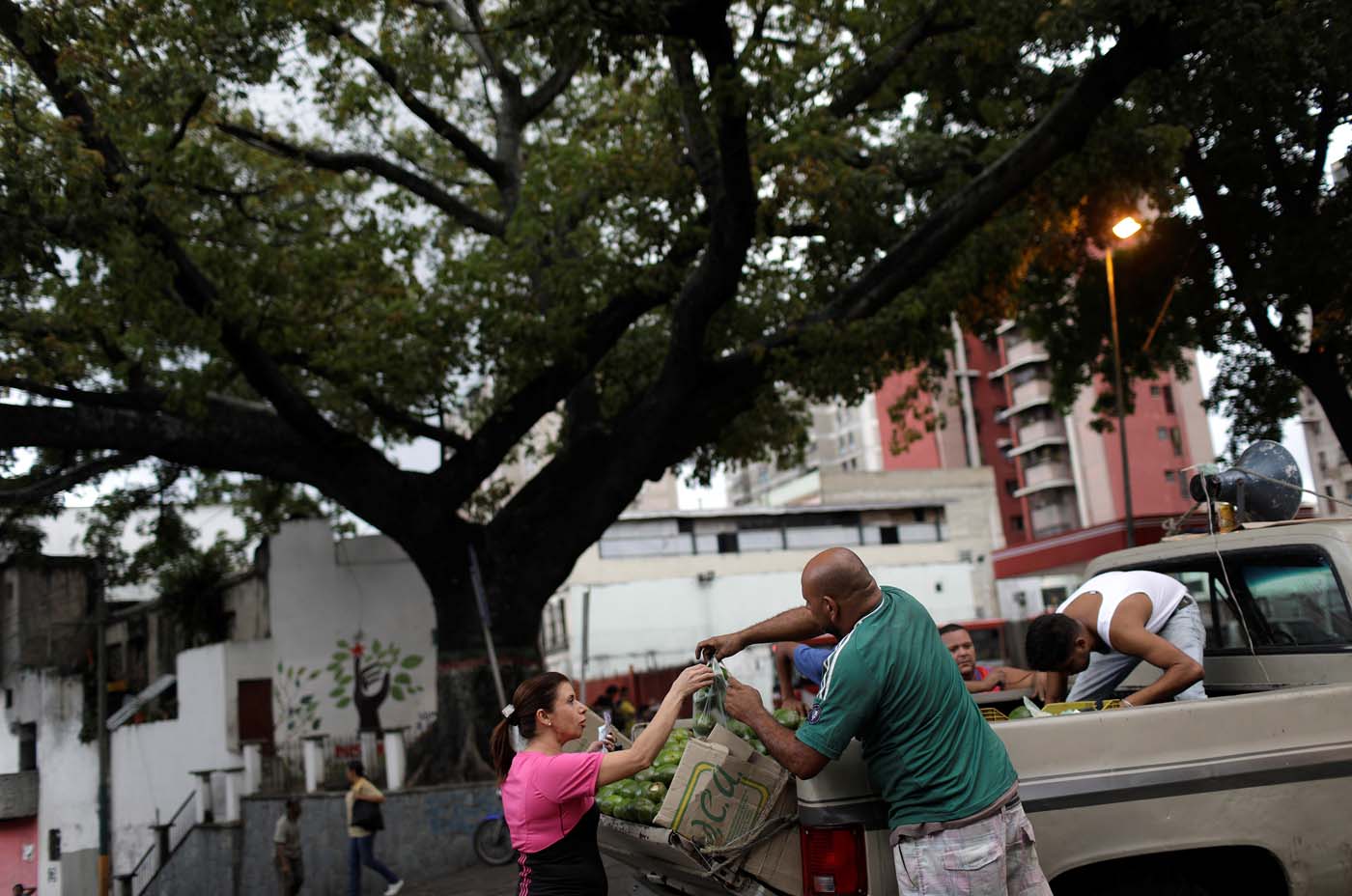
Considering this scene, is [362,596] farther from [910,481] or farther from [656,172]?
[910,481]

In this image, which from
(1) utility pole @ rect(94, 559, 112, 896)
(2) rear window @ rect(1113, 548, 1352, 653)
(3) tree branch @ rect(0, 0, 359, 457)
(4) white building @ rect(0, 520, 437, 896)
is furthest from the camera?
(1) utility pole @ rect(94, 559, 112, 896)

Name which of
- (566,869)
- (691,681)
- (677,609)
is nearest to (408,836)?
(566,869)

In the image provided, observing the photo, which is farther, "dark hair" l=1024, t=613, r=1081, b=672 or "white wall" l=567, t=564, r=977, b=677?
"white wall" l=567, t=564, r=977, b=677

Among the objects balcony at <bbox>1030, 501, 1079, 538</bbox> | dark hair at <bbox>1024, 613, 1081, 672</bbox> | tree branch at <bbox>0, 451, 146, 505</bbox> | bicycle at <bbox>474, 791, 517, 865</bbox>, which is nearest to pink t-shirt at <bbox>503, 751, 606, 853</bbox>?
dark hair at <bbox>1024, 613, 1081, 672</bbox>

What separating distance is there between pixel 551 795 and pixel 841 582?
1.16m

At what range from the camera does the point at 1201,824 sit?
3.77 m

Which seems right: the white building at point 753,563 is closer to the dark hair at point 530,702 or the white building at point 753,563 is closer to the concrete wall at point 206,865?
the concrete wall at point 206,865

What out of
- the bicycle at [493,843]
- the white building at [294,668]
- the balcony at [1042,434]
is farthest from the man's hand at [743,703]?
the balcony at [1042,434]

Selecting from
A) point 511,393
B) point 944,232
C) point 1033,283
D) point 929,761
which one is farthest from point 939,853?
point 1033,283

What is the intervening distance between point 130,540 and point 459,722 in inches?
1221

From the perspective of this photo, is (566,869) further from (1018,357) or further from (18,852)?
(1018,357)

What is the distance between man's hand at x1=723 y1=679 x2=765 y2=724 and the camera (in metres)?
3.49

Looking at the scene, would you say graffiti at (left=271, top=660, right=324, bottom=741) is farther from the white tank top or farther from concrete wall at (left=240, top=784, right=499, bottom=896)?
the white tank top

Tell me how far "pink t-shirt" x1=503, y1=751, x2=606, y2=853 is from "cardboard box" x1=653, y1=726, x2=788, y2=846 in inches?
11.7
